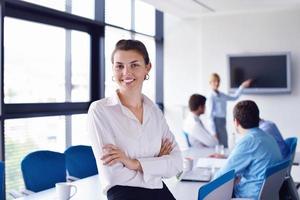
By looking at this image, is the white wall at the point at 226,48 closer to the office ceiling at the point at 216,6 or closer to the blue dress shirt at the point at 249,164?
the office ceiling at the point at 216,6

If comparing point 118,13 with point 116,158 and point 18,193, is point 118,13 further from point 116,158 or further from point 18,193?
point 116,158

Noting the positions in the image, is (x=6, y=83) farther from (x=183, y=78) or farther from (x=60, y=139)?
(x=183, y=78)

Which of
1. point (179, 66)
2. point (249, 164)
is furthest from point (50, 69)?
point (179, 66)

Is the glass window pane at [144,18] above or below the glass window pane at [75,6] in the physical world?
above

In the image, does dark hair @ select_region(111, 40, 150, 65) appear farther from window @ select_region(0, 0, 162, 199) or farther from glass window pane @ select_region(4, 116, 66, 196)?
glass window pane @ select_region(4, 116, 66, 196)

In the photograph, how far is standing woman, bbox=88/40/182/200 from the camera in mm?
1603

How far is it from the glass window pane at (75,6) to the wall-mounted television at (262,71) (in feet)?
8.90

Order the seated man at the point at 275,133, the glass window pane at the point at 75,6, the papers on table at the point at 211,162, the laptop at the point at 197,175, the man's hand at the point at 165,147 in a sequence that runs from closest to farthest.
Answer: the man's hand at the point at 165,147 → the laptop at the point at 197,175 → the papers on table at the point at 211,162 → the seated man at the point at 275,133 → the glass window pane at the point at 75,6

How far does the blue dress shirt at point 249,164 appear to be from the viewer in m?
2.61

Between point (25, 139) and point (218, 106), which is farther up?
point (218, 106)

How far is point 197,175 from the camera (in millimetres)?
2822

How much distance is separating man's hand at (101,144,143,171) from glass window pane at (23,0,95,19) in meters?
3.05

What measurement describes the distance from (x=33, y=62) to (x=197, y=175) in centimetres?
257

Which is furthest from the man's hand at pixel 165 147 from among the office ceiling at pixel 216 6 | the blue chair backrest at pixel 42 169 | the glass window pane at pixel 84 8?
the office ceiling at pixel 216 6
